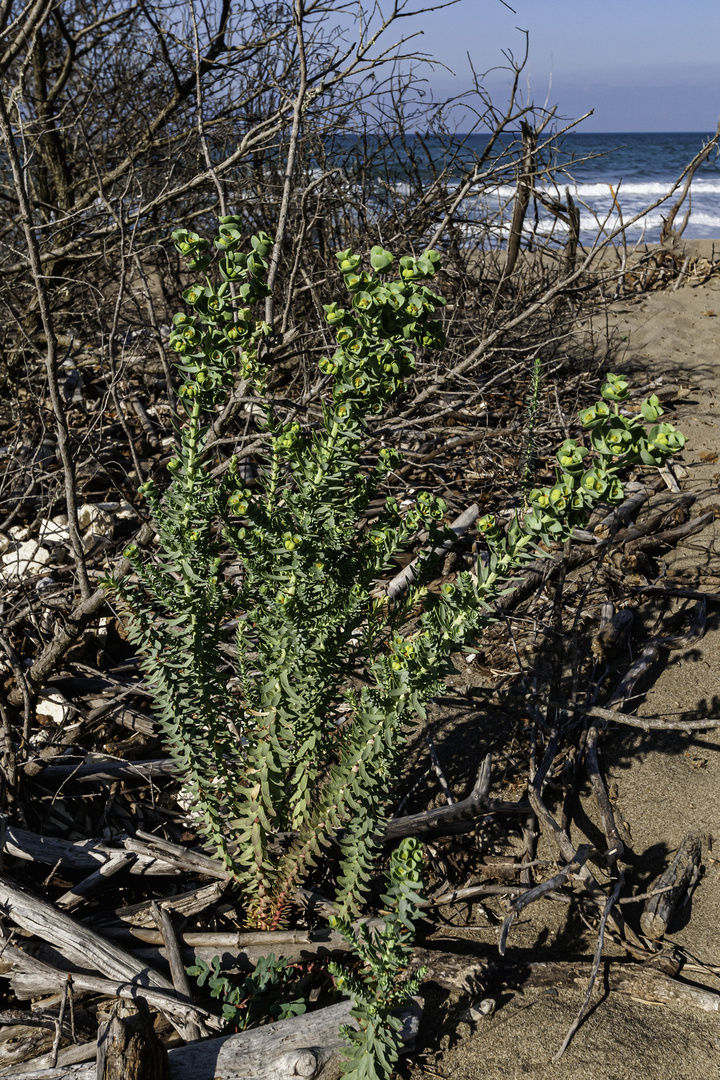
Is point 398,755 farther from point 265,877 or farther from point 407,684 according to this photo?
point 265,877

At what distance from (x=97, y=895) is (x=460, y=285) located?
475 cm

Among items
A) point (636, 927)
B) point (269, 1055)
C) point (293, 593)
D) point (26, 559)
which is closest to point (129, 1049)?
point (269, 1055)

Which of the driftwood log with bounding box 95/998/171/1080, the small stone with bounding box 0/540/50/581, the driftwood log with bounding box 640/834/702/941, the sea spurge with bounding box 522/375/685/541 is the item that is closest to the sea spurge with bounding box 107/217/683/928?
the sea spurge with bounding box 522/375/685/541

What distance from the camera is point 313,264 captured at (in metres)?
5.31

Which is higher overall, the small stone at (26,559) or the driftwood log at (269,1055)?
the small stone at (26,559)

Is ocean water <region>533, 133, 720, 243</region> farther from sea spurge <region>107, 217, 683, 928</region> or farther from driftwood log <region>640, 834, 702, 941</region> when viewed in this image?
sea spurge <region>107, 217, 683, 928</region>

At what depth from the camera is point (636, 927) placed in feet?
8.05

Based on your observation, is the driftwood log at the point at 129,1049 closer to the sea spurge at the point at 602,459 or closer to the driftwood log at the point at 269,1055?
the driftwood log at the point at 269,1055

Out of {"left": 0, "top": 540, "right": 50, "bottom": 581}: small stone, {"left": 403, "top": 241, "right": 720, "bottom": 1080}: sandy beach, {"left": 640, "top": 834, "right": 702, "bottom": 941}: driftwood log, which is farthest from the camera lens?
{"left": 0, "top": 540, "right": 50, "bottom": 581}: small stone

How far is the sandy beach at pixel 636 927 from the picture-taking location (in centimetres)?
202

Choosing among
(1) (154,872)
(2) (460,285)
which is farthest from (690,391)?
(1) (154,872)

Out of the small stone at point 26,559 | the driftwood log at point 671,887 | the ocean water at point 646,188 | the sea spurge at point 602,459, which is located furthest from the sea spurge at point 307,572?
the ocean water at point 646,188

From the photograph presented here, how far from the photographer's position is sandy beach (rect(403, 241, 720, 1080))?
2.02m

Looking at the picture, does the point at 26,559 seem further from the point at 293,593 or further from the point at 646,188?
the point at 646,188
